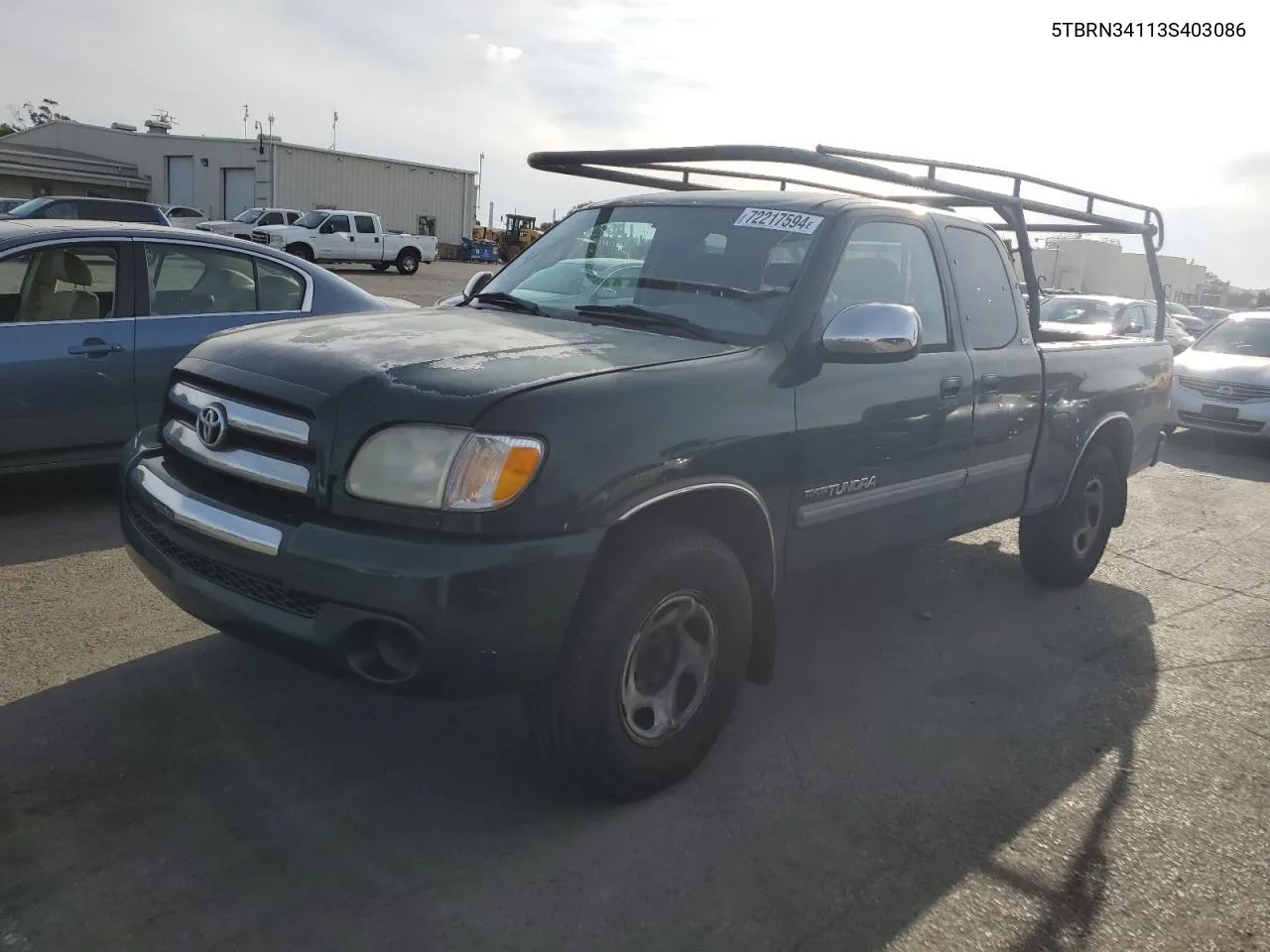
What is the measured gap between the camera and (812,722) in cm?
382

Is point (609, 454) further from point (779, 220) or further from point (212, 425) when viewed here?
point (779, 220)

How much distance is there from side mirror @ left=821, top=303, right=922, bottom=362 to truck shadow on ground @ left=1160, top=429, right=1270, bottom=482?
7620 millimetres

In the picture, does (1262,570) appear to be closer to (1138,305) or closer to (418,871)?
(418,871)

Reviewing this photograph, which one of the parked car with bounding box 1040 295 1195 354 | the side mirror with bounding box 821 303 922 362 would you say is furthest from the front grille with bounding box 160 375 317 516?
the parked car with bounding box 1040 295 1195 354

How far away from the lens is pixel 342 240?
33.2 m

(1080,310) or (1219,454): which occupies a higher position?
(1080,310)

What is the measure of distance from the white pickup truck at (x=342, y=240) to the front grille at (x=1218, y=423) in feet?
86.0

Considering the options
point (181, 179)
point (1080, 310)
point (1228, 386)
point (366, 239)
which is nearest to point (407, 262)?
point (366, 239)

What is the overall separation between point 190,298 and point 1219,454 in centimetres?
1022

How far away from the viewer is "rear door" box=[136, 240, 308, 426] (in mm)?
5809

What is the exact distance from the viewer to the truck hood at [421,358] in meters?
2.77

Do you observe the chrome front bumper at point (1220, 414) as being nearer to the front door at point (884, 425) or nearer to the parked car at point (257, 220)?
the front door at point (884, 425)

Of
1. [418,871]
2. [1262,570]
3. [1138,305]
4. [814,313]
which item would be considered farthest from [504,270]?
[1138,305]

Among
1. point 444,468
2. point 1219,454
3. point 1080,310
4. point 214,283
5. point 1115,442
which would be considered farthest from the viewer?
point 1080,310
